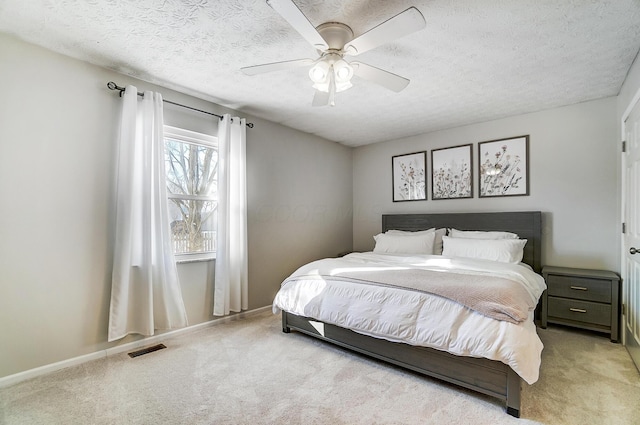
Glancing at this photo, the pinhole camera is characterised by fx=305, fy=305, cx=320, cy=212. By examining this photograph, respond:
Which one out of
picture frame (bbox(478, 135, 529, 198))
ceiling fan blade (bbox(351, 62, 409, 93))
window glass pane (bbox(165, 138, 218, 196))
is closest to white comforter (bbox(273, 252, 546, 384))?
picture frame (bbox(478, 135, 529, 198))

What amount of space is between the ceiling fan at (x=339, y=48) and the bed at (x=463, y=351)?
177 cm

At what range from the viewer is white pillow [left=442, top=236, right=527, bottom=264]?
3246 mm

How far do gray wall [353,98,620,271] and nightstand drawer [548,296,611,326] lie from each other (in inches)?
20.8

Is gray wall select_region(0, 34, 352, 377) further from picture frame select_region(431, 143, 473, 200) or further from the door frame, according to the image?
the door frame

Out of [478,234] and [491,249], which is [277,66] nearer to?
[491,249]

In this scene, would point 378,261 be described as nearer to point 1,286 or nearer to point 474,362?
point 474,362

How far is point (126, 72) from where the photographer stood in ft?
8.79

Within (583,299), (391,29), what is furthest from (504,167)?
(391,29)

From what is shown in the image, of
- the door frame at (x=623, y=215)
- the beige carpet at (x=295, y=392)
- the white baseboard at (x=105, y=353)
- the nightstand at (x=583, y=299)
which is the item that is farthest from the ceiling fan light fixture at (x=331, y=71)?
the nightstand at (x=583, y=299)

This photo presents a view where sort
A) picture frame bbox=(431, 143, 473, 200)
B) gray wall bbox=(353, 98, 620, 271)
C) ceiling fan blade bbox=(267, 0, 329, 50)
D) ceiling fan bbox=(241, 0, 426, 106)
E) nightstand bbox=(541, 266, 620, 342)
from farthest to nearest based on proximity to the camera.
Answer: picture frame bbox=(431, 143, 473, 200), gray wall bbox=(353, 98, 620, 271), nightstand bbox=(541, 266, 620, 342), ceiling fan bbox=(241, 0, 426, 106), ceiling fan blade bbox=(267, 0, 329, 50)

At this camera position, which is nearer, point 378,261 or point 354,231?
point 378,261

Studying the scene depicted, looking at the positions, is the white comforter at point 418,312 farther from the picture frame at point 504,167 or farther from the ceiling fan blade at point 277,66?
the ceiling fan blade at point 277,66

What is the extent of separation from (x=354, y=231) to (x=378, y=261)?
82.4 inches

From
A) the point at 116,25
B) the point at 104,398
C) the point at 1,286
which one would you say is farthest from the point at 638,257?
the point at 1,286
